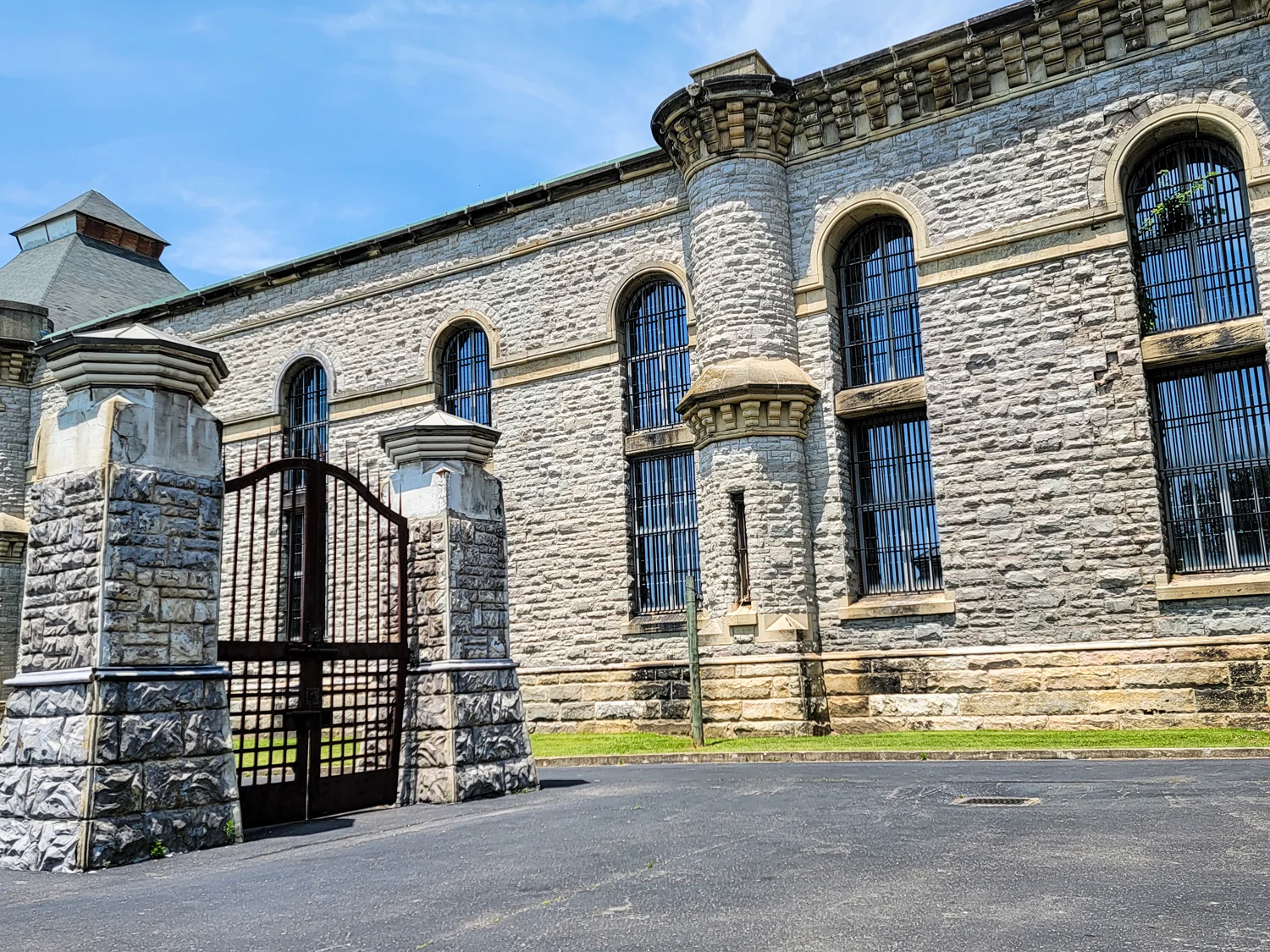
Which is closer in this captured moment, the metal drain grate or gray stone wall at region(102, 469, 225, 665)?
gray stone wall at region(102, 469, 225, 665)

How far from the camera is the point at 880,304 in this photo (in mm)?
17109

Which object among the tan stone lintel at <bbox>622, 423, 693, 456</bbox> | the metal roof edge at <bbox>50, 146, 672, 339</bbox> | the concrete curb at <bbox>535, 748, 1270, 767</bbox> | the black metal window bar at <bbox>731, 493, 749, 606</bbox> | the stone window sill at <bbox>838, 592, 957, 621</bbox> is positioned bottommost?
the concrete curb at <bbox>535, 748, 1270, 767</bbox>

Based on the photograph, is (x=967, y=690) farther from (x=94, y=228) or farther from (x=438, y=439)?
(x=94, y=228)

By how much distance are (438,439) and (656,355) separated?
863cm

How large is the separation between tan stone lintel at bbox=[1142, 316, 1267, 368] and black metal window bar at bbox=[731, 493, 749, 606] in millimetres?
5845

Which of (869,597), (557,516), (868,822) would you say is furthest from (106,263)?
(868,822)

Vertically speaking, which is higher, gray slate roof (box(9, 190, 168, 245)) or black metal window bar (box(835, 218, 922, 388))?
gray slate roof (box(9, 190, 168, 245))

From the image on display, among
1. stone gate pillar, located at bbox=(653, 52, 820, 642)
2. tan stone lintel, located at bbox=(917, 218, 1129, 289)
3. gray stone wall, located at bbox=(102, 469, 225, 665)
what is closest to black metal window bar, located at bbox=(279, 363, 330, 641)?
stone gate pillar, located at bbox=(653, 52, 820, 642)

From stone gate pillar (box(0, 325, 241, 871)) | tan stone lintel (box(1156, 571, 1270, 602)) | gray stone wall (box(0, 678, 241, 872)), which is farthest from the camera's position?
tan stone lintel (box(1156, 571, 1270, 602))

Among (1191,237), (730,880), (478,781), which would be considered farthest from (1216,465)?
(730,880)

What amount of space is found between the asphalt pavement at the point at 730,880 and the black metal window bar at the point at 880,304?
8777mm

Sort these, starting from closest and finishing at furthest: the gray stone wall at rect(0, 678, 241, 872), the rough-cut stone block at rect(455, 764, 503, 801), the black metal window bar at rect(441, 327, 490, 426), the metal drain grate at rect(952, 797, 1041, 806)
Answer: the gray stone wall at rect(0, 678, 241, 872) → the metal drain grate at rect(952, 797, 1041, 806) → the rough-cut stone block at rect(455, 764, 503, 801) → the black metal window bar at rect(441, 327, 490, 426)

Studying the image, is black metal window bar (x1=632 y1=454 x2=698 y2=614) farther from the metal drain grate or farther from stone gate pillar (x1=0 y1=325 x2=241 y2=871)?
stone gate pillar (x1=0 y1=325 x2=241 y2=871)

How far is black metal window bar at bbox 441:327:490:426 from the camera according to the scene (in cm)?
2083
